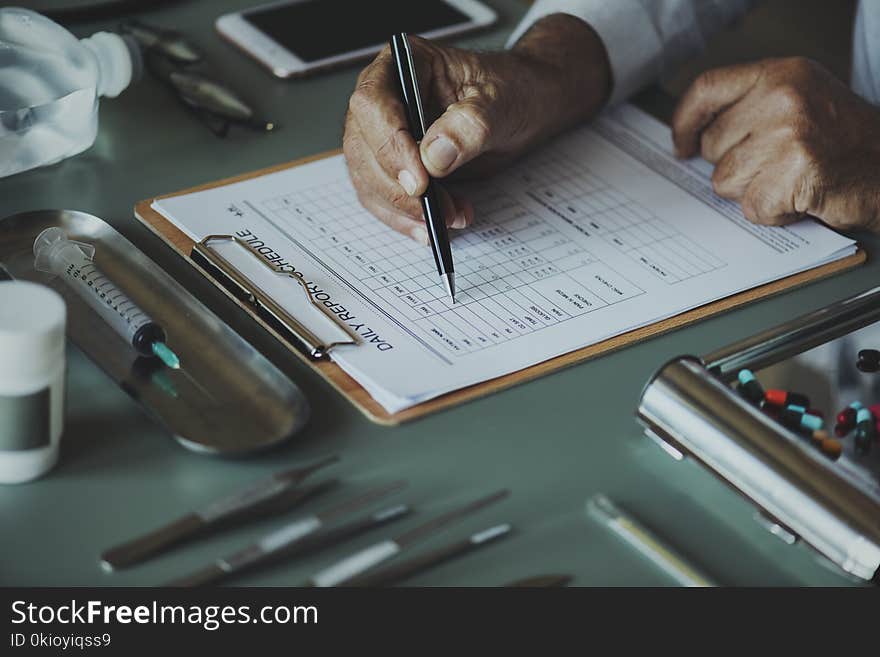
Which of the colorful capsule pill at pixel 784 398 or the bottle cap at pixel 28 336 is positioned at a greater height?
the bottle cap at pixel 28 336

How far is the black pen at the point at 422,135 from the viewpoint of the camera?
87 cm

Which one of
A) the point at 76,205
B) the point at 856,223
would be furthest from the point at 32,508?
the point at 856,223

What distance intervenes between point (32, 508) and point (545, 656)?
31 cm

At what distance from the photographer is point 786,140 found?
39.5 inches

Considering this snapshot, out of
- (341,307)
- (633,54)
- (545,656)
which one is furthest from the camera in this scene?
(633,54)

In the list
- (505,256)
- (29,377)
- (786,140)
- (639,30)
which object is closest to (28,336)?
(29,377)

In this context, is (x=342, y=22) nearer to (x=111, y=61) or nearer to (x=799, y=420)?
(x=111, y=61)

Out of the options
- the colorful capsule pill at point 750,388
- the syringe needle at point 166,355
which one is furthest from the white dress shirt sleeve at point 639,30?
the syringe needle at point 166,355

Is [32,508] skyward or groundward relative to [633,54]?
groundward

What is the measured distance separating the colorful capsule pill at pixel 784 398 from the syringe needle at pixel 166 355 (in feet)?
1.31

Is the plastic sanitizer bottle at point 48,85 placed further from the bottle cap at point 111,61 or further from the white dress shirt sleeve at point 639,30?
the white dress shirt sleeve at point 639,30

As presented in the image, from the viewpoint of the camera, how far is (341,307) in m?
0.83

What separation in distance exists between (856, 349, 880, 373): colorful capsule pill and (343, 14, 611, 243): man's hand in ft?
1.08

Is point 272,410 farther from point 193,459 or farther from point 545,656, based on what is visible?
point 545,656
